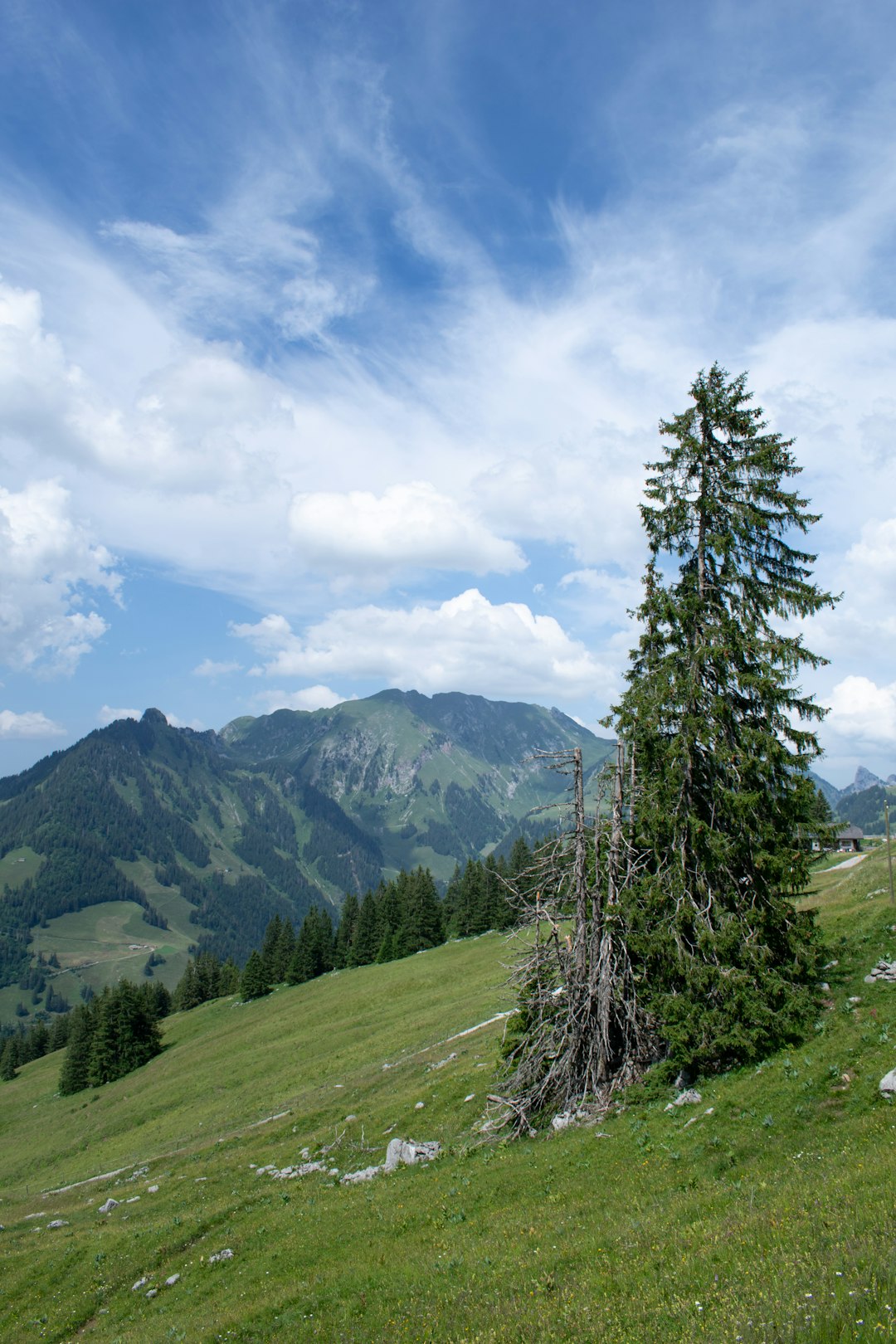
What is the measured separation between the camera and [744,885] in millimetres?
19594

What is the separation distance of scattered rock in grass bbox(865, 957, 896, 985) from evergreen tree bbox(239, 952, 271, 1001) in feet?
295

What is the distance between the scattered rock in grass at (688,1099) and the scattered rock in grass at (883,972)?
5.64 meters

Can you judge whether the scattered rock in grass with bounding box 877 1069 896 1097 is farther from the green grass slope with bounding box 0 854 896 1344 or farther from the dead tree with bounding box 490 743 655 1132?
the dead tree with bounding box 490 743 655 1132

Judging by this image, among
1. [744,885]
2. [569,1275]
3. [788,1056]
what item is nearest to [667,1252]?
[569,1275]

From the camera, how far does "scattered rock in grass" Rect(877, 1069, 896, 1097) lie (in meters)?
13.7

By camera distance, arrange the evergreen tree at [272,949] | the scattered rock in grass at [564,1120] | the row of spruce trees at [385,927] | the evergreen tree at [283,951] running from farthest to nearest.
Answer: the evergreen tree at [283,951] < the evergreen tree at [272,949] < the row of spruce trees at [385,927] < the scattered rock in grass at [564,1120]

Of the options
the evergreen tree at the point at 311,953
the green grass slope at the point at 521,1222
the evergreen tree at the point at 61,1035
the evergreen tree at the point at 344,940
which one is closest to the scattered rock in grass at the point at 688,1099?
the green grass slope at the point at 521,1222

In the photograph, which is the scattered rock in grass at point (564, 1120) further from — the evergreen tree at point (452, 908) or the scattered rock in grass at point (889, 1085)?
the evergreen tree at point (452, 908)

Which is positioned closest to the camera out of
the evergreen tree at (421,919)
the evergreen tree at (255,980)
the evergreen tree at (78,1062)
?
the evergreen tree at (78,1062)

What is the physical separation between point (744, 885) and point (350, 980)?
68.5 m

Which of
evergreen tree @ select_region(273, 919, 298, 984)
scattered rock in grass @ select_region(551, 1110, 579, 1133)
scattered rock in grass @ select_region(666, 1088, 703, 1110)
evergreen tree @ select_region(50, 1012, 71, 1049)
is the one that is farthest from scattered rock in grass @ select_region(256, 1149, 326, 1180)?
evergreen tree @ select_region(50, 1012, 71, 1049)

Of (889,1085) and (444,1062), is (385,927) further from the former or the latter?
(889,1085)

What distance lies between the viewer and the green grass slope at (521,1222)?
9256 millimetres

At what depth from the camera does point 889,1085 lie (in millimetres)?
13758
